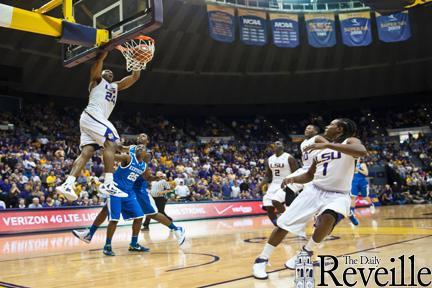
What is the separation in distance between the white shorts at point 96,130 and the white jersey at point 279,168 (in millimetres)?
3960

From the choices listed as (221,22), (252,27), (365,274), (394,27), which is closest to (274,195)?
(365,274)

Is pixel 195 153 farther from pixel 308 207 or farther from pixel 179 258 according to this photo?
pixel 308 207

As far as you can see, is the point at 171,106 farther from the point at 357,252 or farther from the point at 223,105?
the point at 357,252

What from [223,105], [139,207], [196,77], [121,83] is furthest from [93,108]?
[223,105]

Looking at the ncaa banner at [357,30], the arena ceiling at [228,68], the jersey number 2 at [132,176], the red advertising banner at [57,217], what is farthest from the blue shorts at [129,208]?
the ncaa banner at [357,30]

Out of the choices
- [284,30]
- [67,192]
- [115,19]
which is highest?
[284,30]

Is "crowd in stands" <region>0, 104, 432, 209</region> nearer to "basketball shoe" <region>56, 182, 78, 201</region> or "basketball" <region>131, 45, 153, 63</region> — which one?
"basketball" <region>131, 45, 153, 63</region>

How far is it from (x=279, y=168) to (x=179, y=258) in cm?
330

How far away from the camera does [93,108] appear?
5.81 m

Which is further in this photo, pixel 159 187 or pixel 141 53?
pixel 159 187

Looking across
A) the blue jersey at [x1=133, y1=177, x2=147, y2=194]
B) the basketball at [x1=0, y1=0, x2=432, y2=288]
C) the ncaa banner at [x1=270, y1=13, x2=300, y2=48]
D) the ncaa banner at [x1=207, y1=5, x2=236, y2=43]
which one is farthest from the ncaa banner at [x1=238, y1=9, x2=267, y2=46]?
the blue jersey at [x1=133, y1=177, x2=147, y2=194]

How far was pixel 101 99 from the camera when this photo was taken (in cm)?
590

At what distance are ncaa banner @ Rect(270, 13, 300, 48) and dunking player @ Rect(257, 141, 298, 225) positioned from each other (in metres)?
12.6

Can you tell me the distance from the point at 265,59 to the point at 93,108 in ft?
69.0
